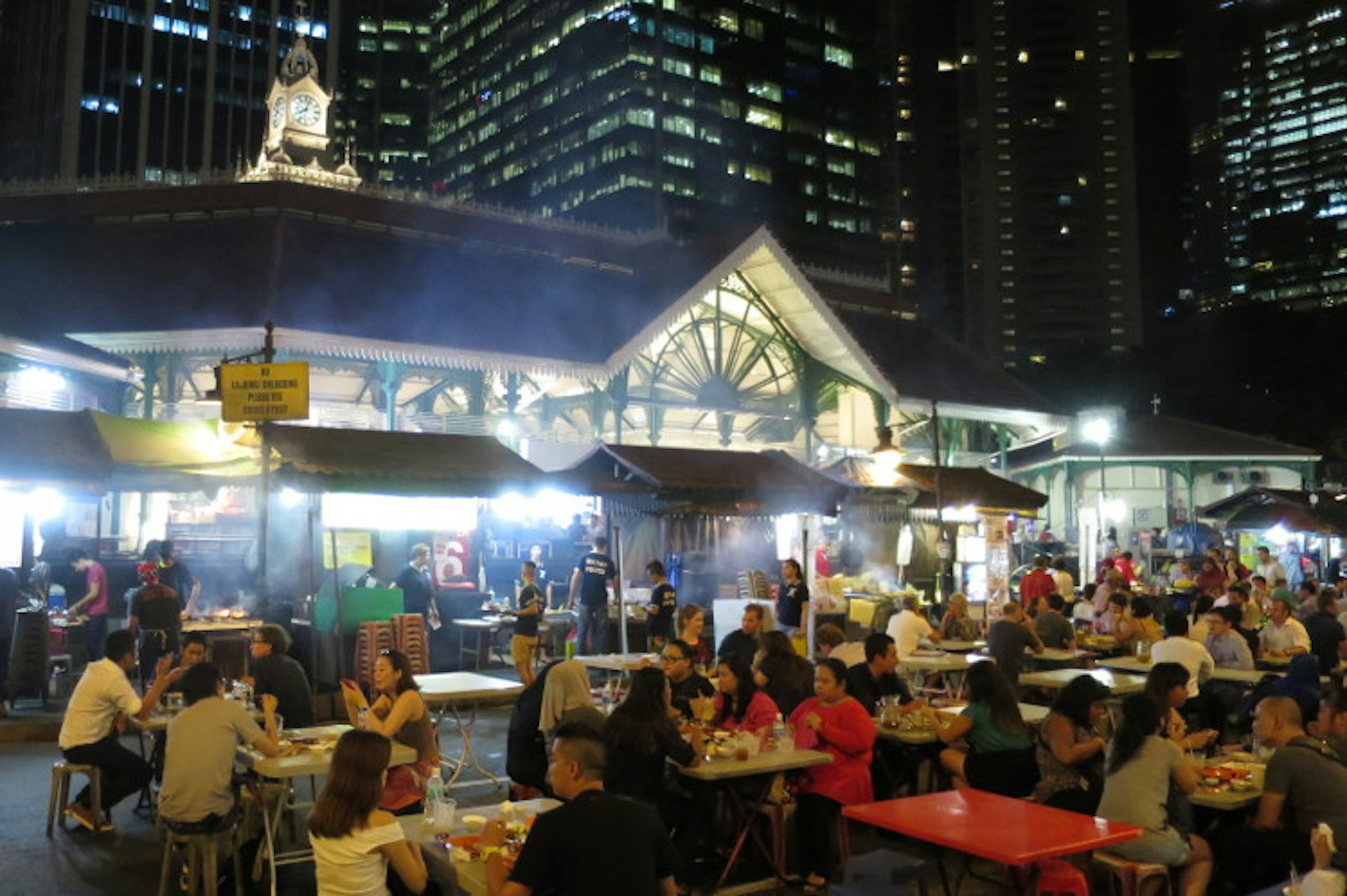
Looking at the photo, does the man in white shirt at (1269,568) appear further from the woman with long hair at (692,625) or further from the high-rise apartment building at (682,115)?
the high-rise apartment building at (682,115)

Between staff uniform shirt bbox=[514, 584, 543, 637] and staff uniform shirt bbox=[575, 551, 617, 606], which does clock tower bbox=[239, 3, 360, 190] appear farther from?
staff uniform shirt bbox=[514, 584, 543, 637]

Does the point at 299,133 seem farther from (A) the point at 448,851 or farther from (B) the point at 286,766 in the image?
(A) the point at 448,851

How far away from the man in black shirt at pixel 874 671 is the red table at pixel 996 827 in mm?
2726

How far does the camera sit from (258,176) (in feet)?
78.0

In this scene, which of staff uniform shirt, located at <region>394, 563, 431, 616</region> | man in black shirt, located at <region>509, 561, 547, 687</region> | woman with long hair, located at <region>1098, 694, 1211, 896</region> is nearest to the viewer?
woman with long hair, located at <region>1098, 694, 1211, 896</region>

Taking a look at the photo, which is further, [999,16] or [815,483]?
[999,16]

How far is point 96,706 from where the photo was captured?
8086 mm

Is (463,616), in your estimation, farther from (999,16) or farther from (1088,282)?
(999,16)

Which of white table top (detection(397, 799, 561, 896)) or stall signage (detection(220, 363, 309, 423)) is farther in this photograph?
stall signage (detection(220, 363, 309, 423))

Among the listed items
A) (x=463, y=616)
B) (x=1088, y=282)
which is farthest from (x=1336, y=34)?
(x=463, y=616)

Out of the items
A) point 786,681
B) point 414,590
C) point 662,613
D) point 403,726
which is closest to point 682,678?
point 786,681

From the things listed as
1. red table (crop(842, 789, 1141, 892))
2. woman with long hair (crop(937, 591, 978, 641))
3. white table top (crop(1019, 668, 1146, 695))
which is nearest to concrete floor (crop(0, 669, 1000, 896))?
red table (crop(842, 789, 1141, 892))

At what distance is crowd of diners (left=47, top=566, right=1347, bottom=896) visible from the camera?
449 centimetres

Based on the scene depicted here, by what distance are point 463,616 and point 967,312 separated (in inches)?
5586
